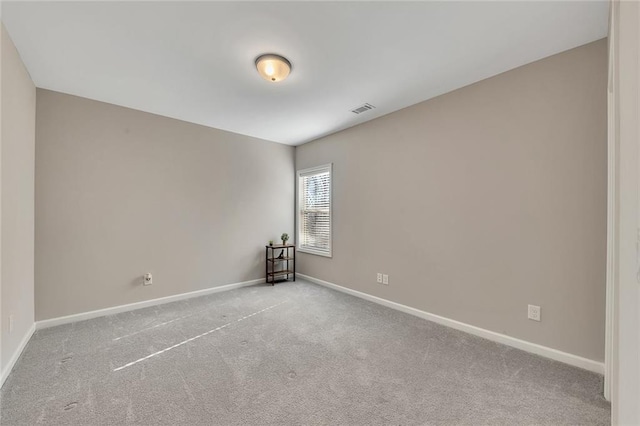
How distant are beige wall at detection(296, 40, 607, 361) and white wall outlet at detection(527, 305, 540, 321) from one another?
0.04 m

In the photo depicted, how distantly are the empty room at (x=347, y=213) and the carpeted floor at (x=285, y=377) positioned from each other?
0.7 inches

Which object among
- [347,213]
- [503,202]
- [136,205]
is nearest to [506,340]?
[503,202]

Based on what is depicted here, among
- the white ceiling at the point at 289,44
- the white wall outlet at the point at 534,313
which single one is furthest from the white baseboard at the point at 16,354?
the white wall outlet at the point at 534,313

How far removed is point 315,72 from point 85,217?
3051 millimetres

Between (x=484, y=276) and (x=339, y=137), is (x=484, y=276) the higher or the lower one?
the lower one

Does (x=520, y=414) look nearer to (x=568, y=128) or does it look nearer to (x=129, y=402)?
(x=568, y=128)

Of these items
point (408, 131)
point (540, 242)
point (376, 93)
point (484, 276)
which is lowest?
point (484, 276)

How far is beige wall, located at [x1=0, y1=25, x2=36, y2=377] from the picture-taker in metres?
1.96

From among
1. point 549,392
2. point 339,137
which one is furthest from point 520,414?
point 339,137

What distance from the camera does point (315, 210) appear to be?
4730 millimetres

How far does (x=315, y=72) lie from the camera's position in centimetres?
251

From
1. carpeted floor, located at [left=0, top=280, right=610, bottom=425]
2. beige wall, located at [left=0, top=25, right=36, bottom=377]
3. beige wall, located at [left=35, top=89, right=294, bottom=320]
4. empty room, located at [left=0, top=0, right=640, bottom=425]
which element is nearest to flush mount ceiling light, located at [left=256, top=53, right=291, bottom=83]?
empty room, located at [left=0, top=0, right=640, bottom=425]

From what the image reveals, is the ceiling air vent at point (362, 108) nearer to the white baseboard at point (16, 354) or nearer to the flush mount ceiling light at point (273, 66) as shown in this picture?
the flush mount ceiling light at point (273, 66)

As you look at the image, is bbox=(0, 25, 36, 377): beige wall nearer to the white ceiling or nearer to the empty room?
the empty room
